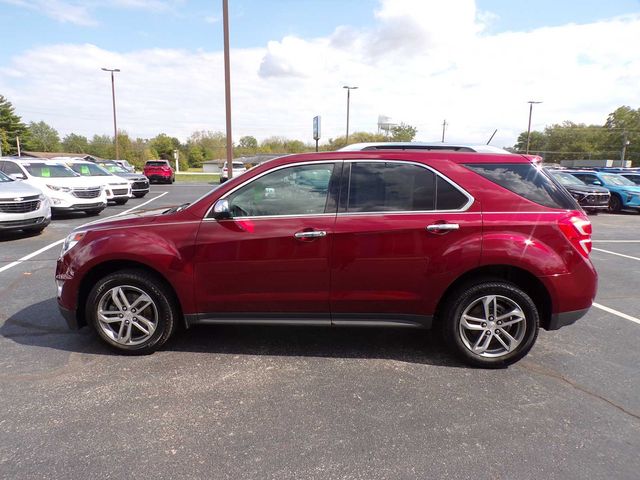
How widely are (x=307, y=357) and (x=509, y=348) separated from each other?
5.52ft

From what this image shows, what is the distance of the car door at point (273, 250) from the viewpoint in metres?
3.36

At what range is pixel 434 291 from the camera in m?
3.38

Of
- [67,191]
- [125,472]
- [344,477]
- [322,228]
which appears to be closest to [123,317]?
[125,472]

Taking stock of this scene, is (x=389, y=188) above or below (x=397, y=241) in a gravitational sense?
above

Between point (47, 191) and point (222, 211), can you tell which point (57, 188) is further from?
point (222, 211)

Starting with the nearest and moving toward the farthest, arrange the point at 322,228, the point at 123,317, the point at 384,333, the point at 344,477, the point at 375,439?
the point at 344,477 → the point at 375,439 → the point at 322,228 → the point at 123,317 → the point at 384,333

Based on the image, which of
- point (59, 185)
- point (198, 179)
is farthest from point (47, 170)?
point (198, 179)

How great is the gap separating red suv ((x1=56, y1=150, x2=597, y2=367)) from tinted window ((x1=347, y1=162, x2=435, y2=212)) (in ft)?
0.04

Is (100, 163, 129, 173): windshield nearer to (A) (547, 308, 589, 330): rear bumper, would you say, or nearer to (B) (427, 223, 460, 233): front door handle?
(B) (427, 223, 460, 233): front door handle

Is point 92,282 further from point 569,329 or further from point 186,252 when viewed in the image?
point 569,329

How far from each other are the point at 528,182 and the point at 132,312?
3480 millimetres

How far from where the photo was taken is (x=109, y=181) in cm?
1508

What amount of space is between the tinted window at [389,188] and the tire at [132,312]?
5.77 ft

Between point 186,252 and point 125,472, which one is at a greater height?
point 186,252
